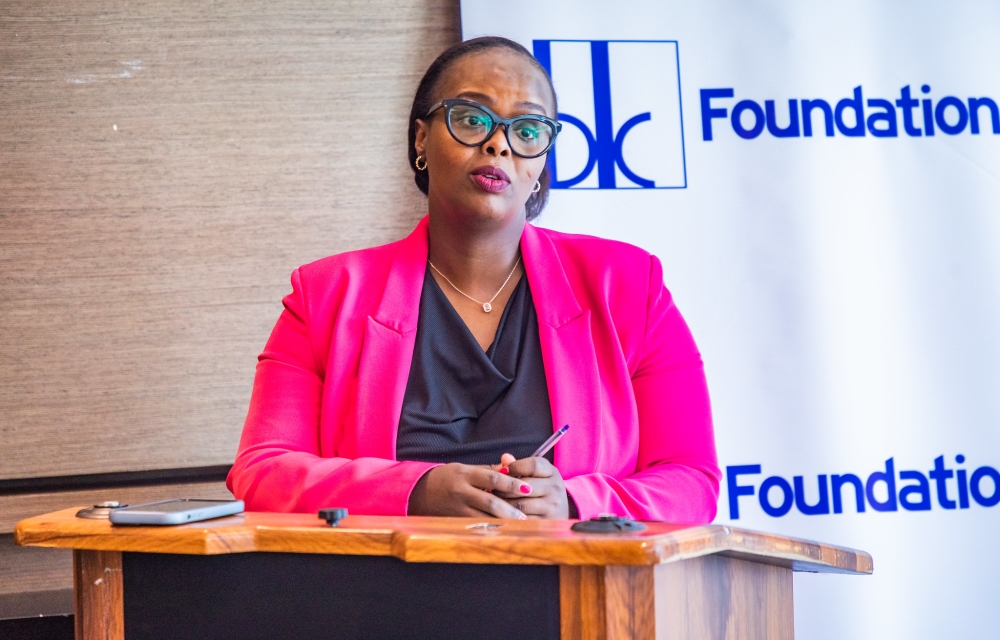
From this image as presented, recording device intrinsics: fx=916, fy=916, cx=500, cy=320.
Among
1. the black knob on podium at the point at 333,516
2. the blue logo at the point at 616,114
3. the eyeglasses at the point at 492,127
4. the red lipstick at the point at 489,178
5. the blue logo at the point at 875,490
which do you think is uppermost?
the blue logo at the point at 616,114

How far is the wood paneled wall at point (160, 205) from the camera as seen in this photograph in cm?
272

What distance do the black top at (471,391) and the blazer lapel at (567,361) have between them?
0.12 feet

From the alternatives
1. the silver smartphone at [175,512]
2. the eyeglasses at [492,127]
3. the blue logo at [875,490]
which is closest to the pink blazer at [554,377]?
the eyeglasses at [492,127]

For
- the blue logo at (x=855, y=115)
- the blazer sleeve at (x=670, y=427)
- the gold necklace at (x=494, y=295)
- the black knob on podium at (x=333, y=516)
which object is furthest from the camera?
the blue logo at (x=855, y=115)

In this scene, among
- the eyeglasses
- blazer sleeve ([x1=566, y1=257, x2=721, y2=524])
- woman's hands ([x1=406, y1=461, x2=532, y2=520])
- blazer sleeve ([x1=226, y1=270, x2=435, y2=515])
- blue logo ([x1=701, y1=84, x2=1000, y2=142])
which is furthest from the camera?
blue logo ([x1=701, y1=84, x2=1000, y2=142])

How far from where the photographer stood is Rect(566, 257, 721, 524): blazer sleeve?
173cm

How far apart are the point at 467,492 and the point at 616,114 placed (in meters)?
1.71

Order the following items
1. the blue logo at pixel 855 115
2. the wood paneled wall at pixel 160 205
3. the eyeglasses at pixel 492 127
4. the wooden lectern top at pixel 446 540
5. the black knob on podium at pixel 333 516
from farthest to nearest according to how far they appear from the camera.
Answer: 1. the blue logo at pixel 855 115
2. the wood paneled wall at pixel 160 205
3. the eyeglasses at pixel 492 127
4. the black knob on podium at pixel 333 516
5. the wooden lectern top at pixel 446 540

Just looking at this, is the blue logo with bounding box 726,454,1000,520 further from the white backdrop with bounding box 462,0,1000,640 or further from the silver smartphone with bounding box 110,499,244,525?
the silver smartphone with bounding box 110,499,244,525

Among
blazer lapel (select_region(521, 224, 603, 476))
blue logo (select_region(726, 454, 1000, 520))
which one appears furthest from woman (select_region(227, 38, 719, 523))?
blue logo (select_region(726, 454, 1000, 520))

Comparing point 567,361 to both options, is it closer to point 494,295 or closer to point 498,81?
point 494,295

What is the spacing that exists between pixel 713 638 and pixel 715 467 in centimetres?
80

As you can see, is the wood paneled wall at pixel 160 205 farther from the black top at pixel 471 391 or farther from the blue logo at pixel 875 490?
the blue logo at pixel 875 490

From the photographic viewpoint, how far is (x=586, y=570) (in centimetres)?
98
